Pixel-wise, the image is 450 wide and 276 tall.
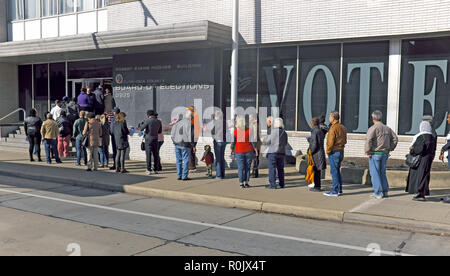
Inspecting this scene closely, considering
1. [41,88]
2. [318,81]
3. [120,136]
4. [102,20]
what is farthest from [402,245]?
[41,88]

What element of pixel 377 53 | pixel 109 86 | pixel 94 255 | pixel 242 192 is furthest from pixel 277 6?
pixel 94 255

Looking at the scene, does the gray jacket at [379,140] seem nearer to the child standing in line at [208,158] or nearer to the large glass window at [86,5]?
the child standing in line at [208,158]

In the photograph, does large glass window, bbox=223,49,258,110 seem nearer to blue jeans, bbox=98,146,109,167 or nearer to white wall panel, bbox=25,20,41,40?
blue jeans, bbox=98,146,109,167

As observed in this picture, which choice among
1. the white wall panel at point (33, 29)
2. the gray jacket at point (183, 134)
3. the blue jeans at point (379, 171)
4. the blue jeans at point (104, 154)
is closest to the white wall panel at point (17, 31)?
the white wall panel at point (33, 29)

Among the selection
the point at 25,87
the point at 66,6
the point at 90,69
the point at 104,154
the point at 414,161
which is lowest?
the point at 104,154

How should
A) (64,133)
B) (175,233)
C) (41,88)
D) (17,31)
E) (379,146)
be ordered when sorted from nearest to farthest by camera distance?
1. (175,233)
2. (379,146)
3. (64,133)
4. (17,31)
5. (41,88)

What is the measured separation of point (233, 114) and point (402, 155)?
5047 millimetres

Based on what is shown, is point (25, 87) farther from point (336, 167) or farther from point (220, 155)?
point (336, 167)

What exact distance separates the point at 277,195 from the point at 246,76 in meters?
6.15

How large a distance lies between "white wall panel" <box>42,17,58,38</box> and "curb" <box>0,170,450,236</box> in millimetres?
10409

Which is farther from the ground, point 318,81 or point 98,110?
point 318,81

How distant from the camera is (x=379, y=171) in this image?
9445 mm

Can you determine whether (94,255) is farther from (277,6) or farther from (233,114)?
(277,6)

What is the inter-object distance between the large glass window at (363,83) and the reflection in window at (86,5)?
35.7 feet
